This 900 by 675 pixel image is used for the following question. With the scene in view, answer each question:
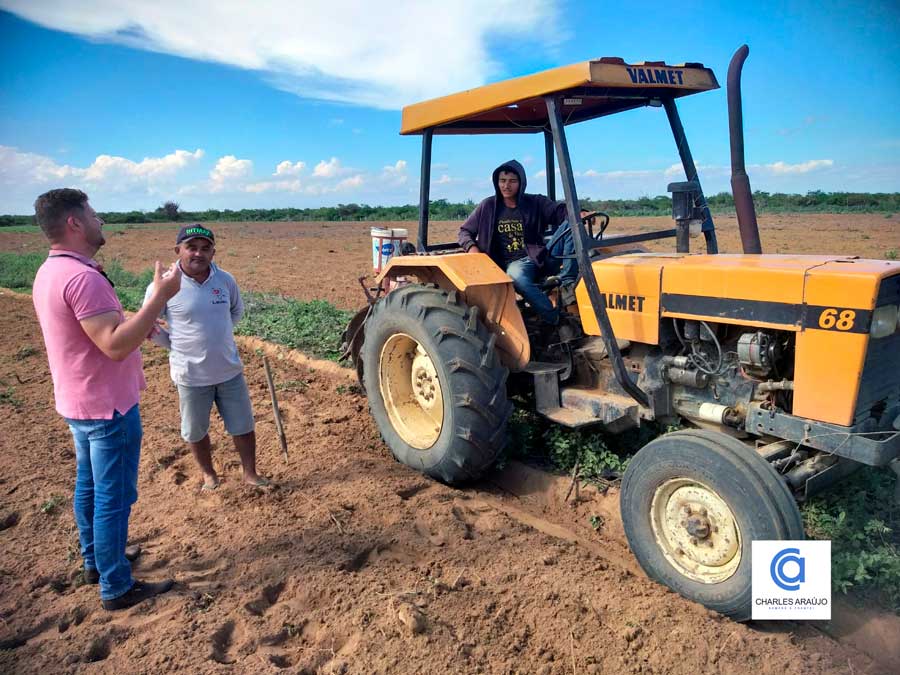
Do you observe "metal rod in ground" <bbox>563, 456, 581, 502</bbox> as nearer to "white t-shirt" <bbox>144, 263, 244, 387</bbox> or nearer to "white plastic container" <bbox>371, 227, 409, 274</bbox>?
"white t-shirt" <bbox>144, 263, 244, 387</bbox>

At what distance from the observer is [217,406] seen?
152 inches

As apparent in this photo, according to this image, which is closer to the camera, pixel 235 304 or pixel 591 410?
pixel 591 410

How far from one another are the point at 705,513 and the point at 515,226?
92.6 inches

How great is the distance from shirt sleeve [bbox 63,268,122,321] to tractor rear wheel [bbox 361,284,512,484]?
1.79m

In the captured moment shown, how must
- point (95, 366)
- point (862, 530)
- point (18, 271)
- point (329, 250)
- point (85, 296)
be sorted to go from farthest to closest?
1. point (329, 250)
2. point (18, 271)
3. point (862, 530)
4. point (95, 366)
5. point (85, 296)

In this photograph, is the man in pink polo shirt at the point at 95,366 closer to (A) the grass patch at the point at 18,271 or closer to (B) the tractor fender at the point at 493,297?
(B) the tractor fender at the point at 493,297

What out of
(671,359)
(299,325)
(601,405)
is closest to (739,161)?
(671,359)

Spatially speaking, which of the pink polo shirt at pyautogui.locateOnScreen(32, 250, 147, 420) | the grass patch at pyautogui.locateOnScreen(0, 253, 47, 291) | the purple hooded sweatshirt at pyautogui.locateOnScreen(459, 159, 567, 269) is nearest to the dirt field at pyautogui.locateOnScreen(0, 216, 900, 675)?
the pink polo shirt at pyautogui.locateOnScreen(32, 250, 147, 420)

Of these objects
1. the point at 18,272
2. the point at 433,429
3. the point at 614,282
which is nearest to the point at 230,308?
the point at 433,429

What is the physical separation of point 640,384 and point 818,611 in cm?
133

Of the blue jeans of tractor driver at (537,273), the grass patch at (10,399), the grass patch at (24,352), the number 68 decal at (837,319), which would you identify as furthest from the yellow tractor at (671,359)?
the grass patch at (24,352)

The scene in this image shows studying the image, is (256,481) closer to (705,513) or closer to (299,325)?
(705,513)

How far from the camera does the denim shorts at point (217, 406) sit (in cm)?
380

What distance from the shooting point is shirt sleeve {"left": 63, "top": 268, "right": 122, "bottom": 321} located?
2613 mm
